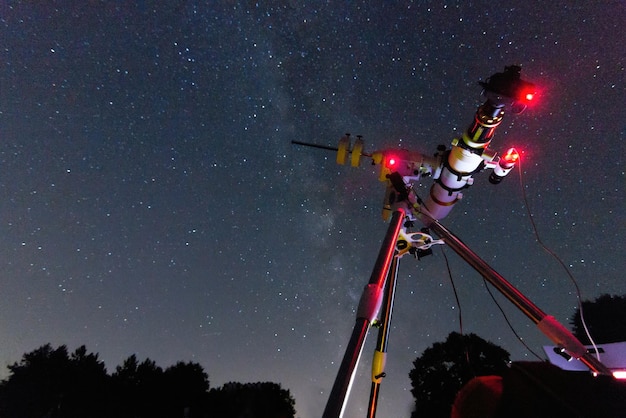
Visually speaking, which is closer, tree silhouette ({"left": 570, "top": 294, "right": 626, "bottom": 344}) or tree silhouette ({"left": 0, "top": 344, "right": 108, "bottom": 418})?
tree silhouette ({"left": 570, "top": 294, "right": 626, "bottom": 344})

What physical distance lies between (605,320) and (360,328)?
86.1 feet

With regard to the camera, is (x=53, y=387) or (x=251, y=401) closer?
(x=53, y=387)

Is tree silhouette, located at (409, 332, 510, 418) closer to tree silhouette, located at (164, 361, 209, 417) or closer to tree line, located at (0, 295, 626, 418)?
tree line, located at (0, 295, 626, 418)

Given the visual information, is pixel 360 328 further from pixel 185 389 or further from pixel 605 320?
pixel 185 389

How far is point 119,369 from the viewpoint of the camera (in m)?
36.1

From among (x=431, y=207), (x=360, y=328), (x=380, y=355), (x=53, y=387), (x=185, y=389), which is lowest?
(x=360, y=328)

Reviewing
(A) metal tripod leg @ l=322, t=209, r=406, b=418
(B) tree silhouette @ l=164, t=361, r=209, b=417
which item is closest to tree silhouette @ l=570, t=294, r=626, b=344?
(A) metal tripod leg @ l=322, t=209, r=406, b=418

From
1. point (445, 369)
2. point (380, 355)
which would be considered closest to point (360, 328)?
point (380, 355)

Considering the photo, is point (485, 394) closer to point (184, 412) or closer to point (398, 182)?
point (398, 182)

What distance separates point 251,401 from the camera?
40.5m

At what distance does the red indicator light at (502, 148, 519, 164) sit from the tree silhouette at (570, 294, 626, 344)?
22.0 metres

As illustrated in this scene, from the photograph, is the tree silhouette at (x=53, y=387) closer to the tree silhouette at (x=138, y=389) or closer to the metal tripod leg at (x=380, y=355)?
the tree silhouette at (x=138, y=389)

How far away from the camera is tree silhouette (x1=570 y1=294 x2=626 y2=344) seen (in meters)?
19.4

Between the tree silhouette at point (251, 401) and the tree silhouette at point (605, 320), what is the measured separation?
33480 millimetres
